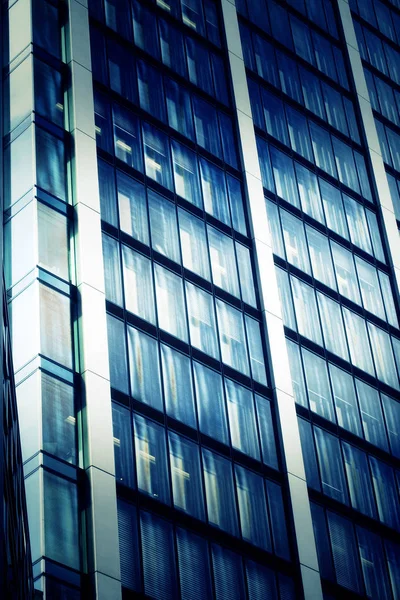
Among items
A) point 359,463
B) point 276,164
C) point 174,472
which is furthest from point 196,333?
point 276,164

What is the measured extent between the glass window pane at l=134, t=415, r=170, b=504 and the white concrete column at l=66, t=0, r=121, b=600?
4.75ft

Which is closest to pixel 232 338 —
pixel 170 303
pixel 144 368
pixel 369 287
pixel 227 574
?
pixel 170 303

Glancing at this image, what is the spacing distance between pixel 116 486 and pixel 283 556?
783 cm

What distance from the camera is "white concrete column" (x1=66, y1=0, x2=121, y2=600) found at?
35.8 metres

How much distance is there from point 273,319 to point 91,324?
10.8 metres

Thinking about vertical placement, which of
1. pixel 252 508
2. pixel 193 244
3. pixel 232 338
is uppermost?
pixel 193 244

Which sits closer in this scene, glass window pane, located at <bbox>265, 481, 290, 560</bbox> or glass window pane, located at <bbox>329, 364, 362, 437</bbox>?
glass window pane, located at <bbox>265, 481, 290, 560</bbox>

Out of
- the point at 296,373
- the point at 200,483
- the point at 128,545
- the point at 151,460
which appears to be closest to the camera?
the point at 128,545

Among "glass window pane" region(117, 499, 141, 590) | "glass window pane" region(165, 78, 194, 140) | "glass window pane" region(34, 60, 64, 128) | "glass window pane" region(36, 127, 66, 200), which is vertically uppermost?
"glass window pane" region(165, 78, 194, 140)

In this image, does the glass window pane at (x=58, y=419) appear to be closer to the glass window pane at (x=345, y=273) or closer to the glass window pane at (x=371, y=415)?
the glass window pane at (x=371, y=415)

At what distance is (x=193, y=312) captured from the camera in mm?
45062

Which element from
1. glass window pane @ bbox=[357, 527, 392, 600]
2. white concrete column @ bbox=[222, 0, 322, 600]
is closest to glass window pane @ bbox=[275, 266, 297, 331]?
white concrete column @ bbox=[222, 0, 322, 600]

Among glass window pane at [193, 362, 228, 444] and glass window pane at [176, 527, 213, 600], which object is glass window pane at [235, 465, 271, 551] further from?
glass window pane at [176, 527, 213, 600]

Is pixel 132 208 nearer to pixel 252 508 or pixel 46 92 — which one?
pixel 46 92
